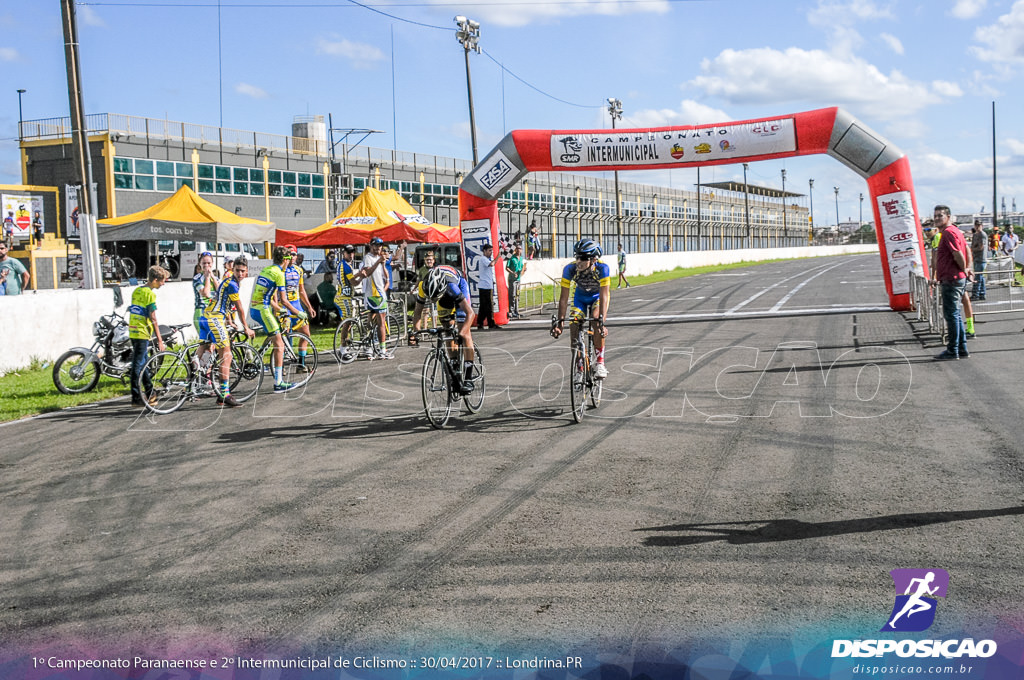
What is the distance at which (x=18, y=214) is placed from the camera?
1714 inches

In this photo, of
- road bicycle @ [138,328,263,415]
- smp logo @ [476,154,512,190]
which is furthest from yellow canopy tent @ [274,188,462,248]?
road bicycle @ [138,328,263,415]

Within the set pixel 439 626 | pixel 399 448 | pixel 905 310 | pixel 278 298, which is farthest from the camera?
pixel 905 310

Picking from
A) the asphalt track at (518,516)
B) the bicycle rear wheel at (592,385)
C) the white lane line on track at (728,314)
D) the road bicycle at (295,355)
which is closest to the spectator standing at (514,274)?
the white lane line on track at (728,314)

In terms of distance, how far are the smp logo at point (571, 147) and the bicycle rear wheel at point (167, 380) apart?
11889 millimetres

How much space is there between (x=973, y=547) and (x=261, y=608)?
12.7 ft

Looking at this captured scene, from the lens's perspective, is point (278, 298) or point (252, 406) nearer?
point (252, 406)

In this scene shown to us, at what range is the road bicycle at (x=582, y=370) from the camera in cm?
920

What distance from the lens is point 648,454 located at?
25.5 ft

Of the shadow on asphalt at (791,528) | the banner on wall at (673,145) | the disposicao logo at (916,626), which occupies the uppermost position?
the banner on wall at (673,145)

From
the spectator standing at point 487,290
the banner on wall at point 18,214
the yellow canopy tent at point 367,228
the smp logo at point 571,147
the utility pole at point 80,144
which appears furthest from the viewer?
the banner on wall at point 18,214

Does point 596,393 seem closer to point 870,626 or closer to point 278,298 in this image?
point 278,298

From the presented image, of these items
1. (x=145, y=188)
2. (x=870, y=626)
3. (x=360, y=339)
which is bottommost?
(x=870, y=626)

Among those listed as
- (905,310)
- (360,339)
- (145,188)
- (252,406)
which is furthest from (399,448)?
(145,188)

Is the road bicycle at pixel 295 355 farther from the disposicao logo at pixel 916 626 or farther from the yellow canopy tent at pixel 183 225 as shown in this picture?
the yellow canopy tent at pixel 183 225
